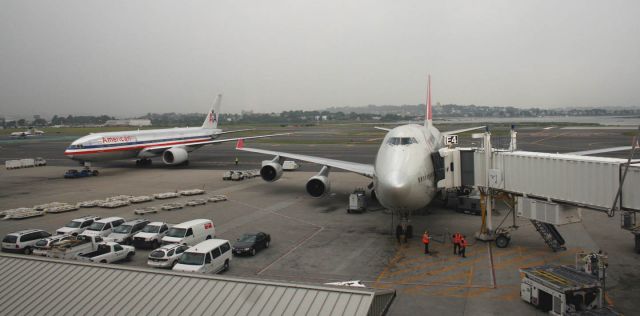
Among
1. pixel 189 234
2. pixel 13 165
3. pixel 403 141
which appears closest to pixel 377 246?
pixel 403 141

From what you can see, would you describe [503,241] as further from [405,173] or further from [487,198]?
[405,173]

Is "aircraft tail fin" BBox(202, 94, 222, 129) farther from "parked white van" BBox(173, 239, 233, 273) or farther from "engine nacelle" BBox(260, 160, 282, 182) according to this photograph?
"parked white van" BBox(173, 239, 233, 273)

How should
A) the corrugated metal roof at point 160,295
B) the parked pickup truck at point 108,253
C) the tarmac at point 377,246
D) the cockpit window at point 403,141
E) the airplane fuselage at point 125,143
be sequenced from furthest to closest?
the airplane fuselage at point 125,143
the cockpit window at point 403,141
the parked pickup truck at point 108,253
the tarmac at point 377,246
the corrugated metal roof at point 160,295

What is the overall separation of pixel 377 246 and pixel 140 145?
130 ft

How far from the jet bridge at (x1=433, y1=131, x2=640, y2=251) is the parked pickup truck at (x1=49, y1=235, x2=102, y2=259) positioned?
55.6ft

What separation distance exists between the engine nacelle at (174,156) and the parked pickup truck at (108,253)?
108 feet

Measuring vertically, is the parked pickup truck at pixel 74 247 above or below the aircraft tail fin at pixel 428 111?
below

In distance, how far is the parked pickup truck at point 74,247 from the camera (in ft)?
61.7

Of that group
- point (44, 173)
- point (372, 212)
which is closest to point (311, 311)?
Answer: point (372, 212)

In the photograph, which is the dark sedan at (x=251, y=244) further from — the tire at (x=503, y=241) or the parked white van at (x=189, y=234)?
the tire at (x=503, y=241)

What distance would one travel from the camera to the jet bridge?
1487cm

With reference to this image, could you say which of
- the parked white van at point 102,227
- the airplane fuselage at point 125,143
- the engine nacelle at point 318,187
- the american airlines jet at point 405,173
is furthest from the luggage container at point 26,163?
the american airlines jet at point 405,173

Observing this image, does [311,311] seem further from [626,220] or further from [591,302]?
[626,220]

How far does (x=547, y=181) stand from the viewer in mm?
17703
